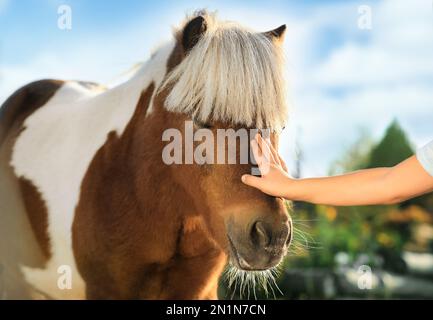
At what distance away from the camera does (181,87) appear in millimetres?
2834

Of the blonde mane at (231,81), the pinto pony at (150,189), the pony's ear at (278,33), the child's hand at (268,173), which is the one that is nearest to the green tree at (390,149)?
the pony's ear at (278,33)

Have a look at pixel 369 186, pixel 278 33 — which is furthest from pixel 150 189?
pixel 369 186

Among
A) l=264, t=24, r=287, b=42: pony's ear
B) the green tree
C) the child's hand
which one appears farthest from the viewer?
the green tree

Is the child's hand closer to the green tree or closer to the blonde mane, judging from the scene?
the blonde mane

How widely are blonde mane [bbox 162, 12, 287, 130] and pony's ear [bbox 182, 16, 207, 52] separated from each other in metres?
0.04

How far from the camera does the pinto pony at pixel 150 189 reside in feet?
8.79

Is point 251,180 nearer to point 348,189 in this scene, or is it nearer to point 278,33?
point 348,189

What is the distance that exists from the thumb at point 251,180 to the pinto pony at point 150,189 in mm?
62

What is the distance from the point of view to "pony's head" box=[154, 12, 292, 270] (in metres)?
2.58

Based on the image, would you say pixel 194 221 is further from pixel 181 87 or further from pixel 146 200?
pixel 181 87

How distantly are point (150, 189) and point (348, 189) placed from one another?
3.90 ft

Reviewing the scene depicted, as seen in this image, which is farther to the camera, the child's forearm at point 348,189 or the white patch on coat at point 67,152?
the white patch on coat at point 67,152

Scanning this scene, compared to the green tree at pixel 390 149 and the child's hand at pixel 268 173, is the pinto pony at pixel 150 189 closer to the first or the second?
the child's hand at pixel 268 173

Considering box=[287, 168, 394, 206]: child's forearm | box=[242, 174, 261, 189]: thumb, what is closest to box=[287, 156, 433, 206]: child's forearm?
box=[287, 168, 394, 206]: child's forearm
